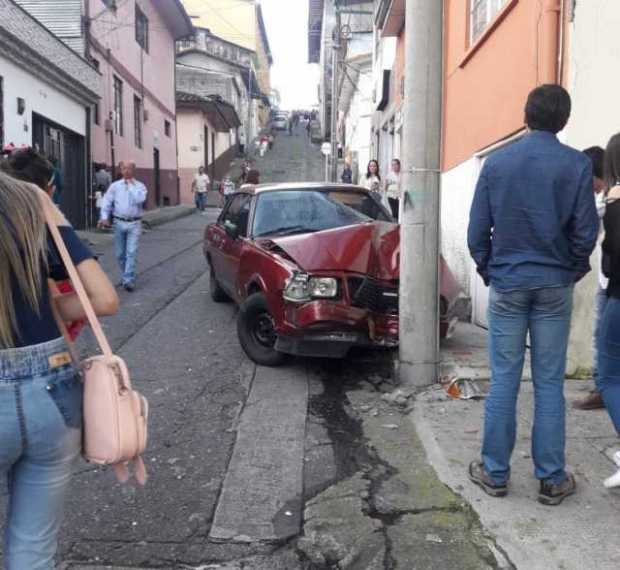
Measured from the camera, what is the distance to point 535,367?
3.47 meters

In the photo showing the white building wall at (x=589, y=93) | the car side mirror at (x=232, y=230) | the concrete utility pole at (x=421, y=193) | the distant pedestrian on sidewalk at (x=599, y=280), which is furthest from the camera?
the car side mirror at (x=232, y=230)

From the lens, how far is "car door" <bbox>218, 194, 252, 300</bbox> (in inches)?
277

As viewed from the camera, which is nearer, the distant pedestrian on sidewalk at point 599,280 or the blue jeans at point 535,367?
the blue jeans at point 535,367

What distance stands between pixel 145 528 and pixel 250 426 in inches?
56.2

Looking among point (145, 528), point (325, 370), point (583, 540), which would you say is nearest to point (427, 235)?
point (325, 370)

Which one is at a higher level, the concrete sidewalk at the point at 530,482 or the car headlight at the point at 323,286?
the car headlight at the point at 323,286

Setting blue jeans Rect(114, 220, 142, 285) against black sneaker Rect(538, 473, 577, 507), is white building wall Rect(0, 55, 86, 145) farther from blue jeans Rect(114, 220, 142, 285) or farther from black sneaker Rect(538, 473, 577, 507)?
black sneaker Rect(538, 473, 577, 507)

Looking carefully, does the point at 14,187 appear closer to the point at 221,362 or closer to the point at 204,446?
the point at 204,446

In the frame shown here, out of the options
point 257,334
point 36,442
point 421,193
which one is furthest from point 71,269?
point 257,334

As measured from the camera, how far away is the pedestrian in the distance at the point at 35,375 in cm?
186

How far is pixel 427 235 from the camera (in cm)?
532

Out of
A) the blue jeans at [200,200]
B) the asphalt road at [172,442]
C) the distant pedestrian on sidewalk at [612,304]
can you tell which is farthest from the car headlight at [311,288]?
the blue jeans at [200,200]

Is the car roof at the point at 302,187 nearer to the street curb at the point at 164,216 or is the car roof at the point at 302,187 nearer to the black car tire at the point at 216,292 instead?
the black car tire at the point at 216,292

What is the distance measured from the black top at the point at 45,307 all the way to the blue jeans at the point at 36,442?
28mm
